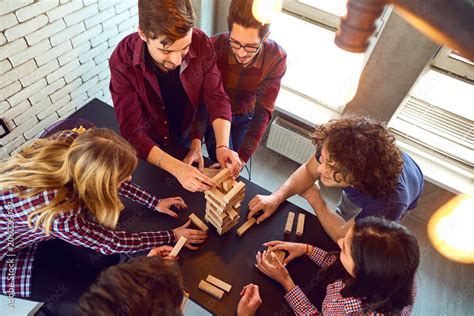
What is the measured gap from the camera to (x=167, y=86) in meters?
2.00

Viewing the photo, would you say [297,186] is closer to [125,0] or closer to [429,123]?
[429,123]

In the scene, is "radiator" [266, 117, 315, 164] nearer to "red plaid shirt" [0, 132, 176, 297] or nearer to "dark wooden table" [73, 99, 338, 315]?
"dark wooden table" [73, 99, 338, 315]

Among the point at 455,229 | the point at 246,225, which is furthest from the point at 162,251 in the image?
the point at 455,229

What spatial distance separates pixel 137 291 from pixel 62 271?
0.90m

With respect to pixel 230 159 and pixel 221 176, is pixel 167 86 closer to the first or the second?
pixel 230 159

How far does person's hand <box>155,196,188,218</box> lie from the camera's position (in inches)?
72.4

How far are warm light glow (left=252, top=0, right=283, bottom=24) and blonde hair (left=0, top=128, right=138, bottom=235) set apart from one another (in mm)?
982

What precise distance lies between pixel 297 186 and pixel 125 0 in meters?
2.21

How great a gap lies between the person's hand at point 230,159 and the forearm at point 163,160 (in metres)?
0.29

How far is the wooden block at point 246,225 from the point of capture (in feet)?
5.97

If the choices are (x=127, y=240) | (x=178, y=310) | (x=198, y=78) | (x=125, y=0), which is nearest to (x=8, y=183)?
(x=127, y=240)

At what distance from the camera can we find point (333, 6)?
2818mm

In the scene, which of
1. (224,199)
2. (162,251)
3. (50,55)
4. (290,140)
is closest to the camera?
(224,199)

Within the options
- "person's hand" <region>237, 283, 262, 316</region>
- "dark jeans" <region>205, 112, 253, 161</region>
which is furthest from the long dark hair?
"dark jeans" <region>205, 112, 253, 161</region>
